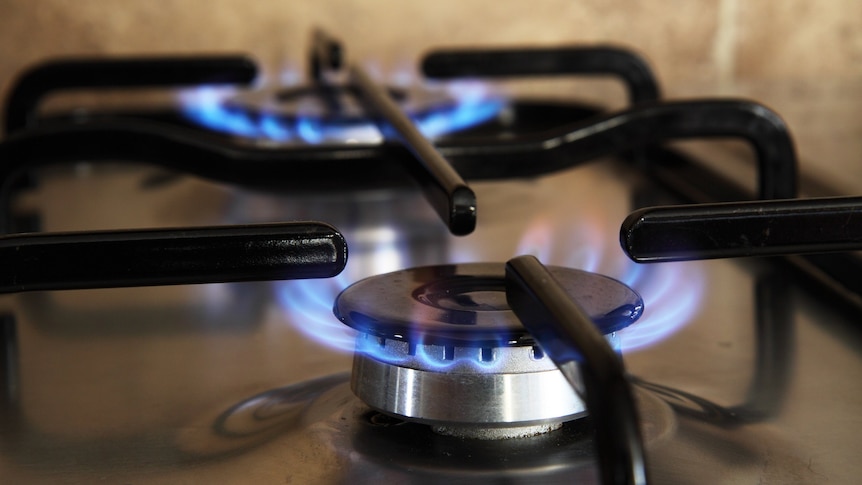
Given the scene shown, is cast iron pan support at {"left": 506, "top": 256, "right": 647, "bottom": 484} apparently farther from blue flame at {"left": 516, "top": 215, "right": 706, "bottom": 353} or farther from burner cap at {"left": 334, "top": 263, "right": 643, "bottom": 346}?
blue flame at {"left": 516, "top": 215, "right": 706, "bottom": 353}

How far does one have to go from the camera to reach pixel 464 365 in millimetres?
365

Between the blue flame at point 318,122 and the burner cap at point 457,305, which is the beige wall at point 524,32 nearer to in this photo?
the blue flame at point 318,122

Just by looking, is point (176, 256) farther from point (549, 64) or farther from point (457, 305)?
point (549, 64)

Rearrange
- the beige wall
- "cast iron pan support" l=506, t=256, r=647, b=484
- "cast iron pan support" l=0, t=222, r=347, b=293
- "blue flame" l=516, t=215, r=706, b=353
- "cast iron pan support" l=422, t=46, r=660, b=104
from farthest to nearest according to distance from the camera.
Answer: the beige wall → "cast iron pan support" l=422, t=46, r=660, b=104 → "blue flame" l=516, t=215, r=706, b=353 → "cast iron pan support" l=0, t=222, r=347, b=293 → "cast iron pan support" l=506, t=256, r=647, b=484

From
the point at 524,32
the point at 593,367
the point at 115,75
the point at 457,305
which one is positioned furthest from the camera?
the point at 524,32

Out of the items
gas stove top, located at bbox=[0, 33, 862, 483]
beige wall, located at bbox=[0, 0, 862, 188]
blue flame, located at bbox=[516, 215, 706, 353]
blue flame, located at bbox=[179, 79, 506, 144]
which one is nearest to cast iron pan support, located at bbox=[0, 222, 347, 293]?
gas stove top, located at bbox=[0, 33, 862, 483]

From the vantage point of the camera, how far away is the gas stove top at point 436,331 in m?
0.37

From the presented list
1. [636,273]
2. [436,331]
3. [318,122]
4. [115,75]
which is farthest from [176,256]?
[115,75]

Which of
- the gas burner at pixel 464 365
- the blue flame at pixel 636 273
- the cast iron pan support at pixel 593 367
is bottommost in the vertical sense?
the blue flame at pixel 636 273

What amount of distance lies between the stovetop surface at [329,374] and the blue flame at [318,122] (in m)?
0.09

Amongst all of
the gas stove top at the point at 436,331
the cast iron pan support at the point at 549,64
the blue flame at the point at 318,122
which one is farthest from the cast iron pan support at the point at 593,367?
the cast iron pan support at the point at 549,64

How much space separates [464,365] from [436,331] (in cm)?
2

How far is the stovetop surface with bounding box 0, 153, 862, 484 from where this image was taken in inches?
14.7

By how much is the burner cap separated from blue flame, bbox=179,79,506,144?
1.05ft
